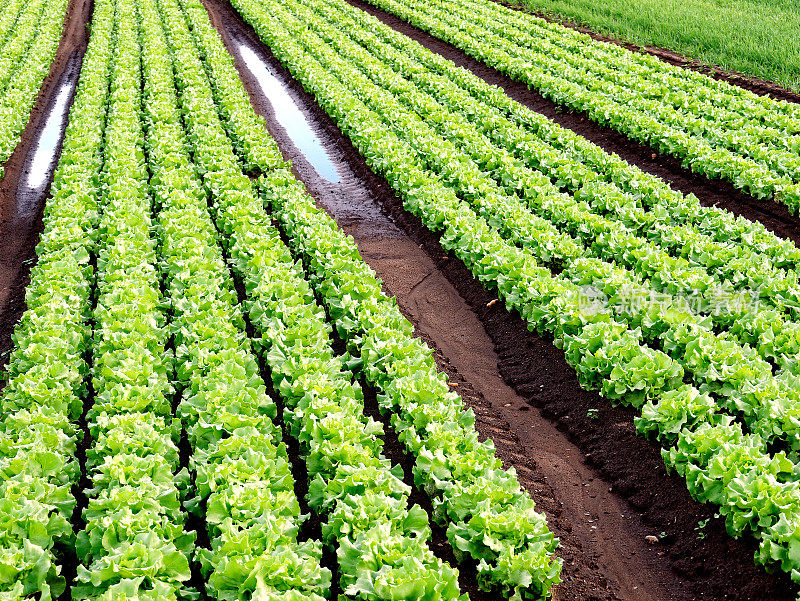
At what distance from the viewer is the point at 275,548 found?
17.5 feet

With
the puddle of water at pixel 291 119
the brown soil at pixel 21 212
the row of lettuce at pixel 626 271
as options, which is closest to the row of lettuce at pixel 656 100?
the row of lettuce at pixel 626 271

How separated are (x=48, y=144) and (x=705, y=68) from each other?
61.7 ft

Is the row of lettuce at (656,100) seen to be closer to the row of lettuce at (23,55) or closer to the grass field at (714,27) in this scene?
the grass field at (714,27)

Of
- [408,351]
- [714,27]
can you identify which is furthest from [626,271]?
[714,27]

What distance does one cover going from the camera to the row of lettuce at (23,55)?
1706 cm

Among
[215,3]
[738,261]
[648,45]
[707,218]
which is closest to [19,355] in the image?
[738,261]

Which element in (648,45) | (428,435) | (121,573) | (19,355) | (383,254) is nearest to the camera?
(121,573)

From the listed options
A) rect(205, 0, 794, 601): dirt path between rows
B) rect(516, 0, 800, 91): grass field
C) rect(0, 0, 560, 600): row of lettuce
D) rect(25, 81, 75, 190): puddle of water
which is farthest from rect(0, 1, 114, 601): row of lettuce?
rect(516, 0, 800, 91): grass field

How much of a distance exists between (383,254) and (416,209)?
1.20 m

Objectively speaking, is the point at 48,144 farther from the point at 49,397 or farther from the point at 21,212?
the point at 49,397

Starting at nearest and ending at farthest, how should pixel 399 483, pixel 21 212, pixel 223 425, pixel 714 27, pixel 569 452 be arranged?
pixel 399 483 < pixel 223 425 < pixel 569 452 < pixel 21 212 < pixel 714 27

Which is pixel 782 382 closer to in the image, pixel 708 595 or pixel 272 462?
pixel 708 595

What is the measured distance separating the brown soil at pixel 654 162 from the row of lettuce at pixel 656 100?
18 centimetres

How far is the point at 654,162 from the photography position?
47.3 feet
